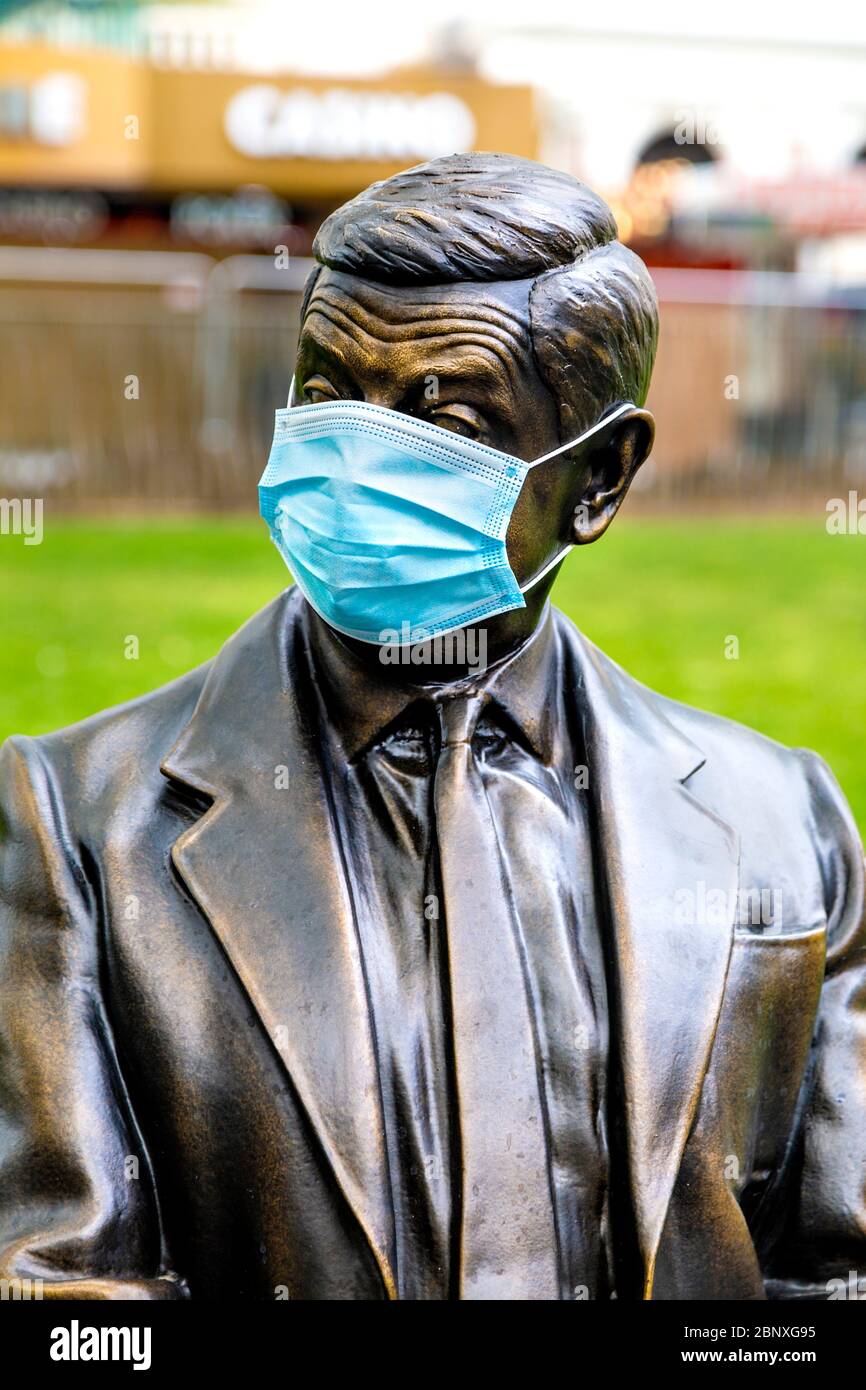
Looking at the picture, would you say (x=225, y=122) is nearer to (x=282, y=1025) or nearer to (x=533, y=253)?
(x=533, y=253)

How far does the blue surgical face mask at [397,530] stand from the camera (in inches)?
124

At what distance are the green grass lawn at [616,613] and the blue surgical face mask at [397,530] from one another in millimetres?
6080

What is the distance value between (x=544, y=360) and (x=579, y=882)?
32.2 inches

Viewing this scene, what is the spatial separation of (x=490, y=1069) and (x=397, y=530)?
868 millimetres

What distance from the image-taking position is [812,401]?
19.9 metres

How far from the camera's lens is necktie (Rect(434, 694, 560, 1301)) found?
2889mm

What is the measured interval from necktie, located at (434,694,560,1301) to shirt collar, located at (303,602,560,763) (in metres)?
0.13

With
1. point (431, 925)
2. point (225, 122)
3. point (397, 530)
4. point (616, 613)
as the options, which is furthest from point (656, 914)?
point (225, 122)

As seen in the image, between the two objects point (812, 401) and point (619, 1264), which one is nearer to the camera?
point (619, 1264)

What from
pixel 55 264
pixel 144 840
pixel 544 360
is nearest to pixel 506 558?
pixel 544 360

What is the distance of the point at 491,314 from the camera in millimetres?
2971

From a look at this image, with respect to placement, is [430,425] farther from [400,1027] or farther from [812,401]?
[812,401]

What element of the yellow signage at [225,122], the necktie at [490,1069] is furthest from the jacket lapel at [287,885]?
the yellow signage at [225,122]

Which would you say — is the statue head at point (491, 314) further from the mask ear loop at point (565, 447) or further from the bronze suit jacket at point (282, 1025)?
the bronze suit jacket at point (282, 1025)
